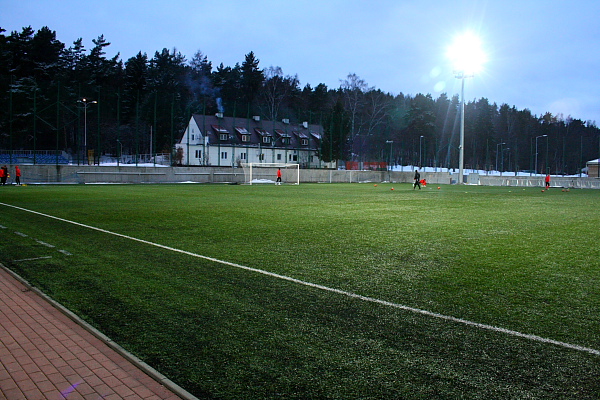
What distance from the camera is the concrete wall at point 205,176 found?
128 feet

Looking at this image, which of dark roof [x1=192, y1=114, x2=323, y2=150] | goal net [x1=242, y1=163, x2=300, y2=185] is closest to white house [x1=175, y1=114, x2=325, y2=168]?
dark roof [x1=192, y1=114, x2=323, y2=150]

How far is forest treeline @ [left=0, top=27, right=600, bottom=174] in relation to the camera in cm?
4666

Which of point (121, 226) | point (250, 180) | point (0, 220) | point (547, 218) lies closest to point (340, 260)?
point (121, 226)

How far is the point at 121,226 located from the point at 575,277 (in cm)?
1038

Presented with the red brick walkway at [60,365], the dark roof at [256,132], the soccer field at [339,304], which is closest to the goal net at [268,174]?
the dark roof at [256,132]

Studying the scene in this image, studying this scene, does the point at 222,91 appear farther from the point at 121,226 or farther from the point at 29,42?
the point at 121,226

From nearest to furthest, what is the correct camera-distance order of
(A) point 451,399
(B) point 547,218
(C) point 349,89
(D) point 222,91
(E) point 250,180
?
1. (A) point 451,399
2. (B) point 547,218
3. (E) point 250,180
4. (C) point 349,89
5. (D) point 222,91

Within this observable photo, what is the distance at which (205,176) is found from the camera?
46.6m

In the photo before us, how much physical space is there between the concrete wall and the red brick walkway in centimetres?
3810

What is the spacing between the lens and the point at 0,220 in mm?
13602

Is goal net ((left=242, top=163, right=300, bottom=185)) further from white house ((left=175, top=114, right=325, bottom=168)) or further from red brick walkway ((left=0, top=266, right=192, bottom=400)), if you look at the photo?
red brick walkway ((left=0, top=266, right=192, bottom=400))

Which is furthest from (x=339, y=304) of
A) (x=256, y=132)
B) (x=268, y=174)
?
(x=256, y=132)

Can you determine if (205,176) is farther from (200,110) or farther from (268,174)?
(200,110)

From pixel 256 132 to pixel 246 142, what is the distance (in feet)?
11.4
